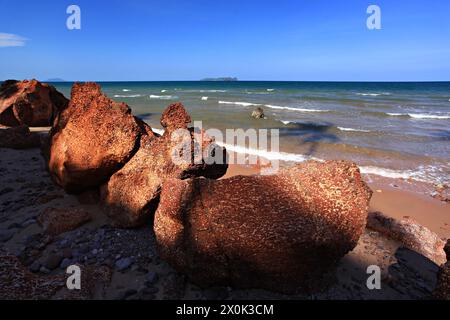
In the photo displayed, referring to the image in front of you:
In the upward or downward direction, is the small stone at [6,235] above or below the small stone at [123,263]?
above

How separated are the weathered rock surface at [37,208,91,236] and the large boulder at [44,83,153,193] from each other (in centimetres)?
46

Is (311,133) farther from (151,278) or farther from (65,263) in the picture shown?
(65,263)

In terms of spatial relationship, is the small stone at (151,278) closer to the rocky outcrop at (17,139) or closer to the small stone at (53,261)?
the small stone at (53,261)

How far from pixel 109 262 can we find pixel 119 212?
81 cm

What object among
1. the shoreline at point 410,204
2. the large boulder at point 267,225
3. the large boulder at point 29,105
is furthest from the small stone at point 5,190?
the shoreline at point 410,204

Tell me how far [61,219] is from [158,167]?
1665mm

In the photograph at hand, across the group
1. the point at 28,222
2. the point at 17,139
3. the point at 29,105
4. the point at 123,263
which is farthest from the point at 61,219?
the point at 29,105

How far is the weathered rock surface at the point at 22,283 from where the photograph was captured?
283cm

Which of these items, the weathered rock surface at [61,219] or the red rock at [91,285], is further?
the weathered rock surface at [61,219]

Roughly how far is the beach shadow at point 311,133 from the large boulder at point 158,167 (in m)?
7.10

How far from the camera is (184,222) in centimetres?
320

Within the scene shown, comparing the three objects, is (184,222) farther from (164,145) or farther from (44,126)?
(44,126)

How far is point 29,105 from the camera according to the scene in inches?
415
